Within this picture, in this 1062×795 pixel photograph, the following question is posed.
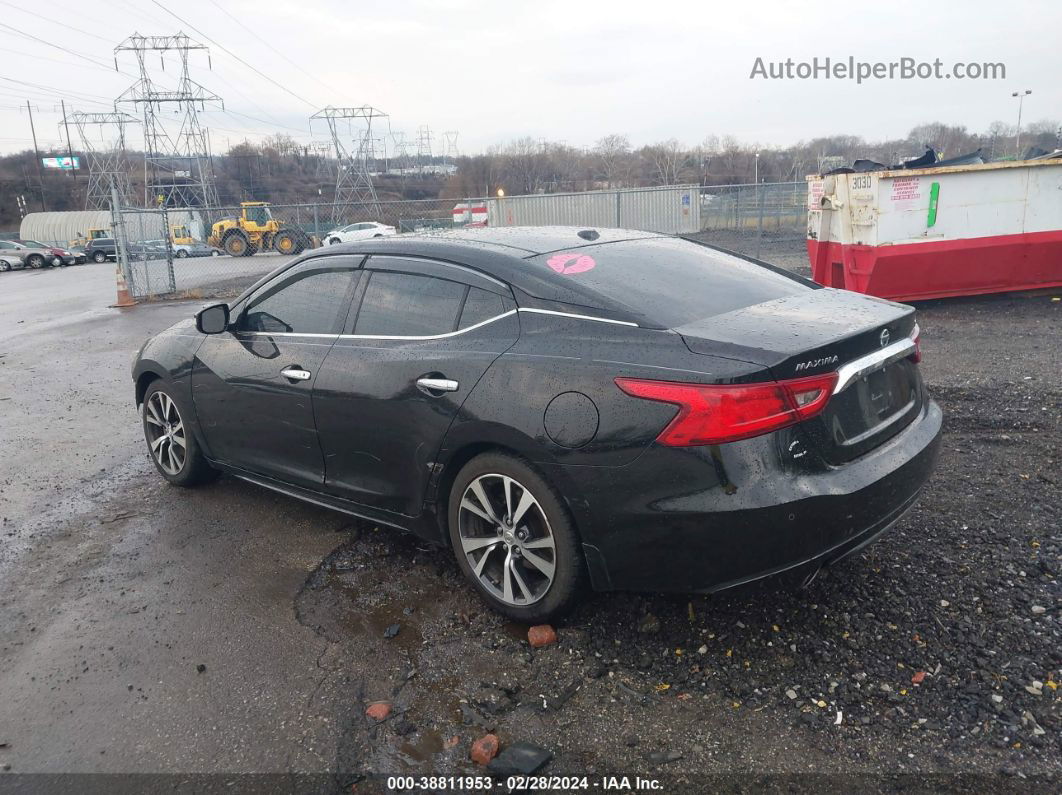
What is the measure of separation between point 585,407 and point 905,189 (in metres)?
8.60

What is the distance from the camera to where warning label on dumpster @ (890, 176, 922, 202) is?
9.77m

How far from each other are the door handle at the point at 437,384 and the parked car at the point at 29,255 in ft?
149

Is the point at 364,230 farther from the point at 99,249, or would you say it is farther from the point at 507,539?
the point at 507,539

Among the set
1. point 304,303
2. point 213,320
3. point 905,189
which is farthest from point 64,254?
point 304,303

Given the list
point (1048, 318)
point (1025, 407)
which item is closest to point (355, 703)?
point (1025, 407)

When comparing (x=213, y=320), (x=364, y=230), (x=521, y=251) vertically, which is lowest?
(x=364, y=230)

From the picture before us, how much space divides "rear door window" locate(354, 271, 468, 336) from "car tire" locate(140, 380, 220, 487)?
1.74 m

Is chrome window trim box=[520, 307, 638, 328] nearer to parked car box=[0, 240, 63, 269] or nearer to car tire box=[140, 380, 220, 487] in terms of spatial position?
car tire box=[140, 380, 220, 487]

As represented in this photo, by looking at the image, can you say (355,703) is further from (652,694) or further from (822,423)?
(822,423)

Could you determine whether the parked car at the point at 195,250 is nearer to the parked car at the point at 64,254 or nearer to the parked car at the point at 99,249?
the parked car at the point at 99,249

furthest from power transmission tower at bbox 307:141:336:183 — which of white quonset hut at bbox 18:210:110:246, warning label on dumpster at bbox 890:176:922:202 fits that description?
warning label on dumpster at bbox 890:176:922:202

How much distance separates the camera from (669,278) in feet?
11.7

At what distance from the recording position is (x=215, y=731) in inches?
110

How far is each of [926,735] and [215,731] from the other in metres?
2.40
